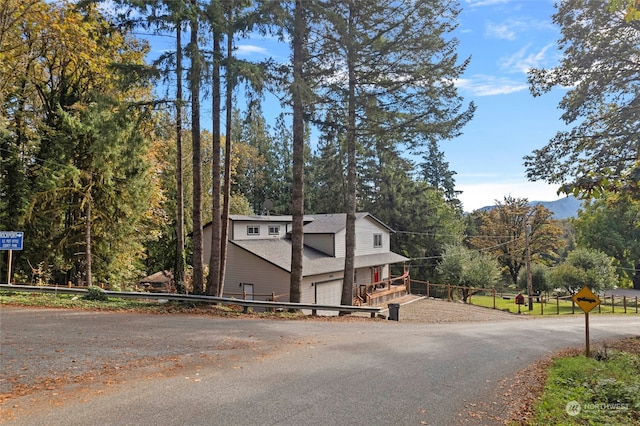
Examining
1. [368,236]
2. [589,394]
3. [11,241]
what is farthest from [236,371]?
[368,236]

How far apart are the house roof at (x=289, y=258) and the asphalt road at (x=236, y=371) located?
10.6 meters

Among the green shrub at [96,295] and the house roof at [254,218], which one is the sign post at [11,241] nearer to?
the green shrub at [96,295]

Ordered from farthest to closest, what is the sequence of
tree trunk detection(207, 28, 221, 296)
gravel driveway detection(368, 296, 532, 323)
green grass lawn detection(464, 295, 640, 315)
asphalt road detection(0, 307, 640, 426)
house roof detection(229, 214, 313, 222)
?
green grass lawn detection(464, 295, 640, 315), house roof detection(229, 214, 313, 222), gravel driveway detection(368, 296, 532, 323), tree trunk detection(207, 28, 221, 296), asphalt road detection(0, 307, 640, 426)

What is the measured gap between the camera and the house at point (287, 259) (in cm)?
2259

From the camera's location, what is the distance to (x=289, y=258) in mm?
23578

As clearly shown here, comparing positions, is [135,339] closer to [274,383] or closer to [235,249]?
[274,383]

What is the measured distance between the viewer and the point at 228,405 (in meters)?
5.55

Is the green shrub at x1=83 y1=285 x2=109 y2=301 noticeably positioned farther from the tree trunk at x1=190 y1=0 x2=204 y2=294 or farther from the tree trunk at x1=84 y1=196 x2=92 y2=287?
the tree trunk at x1=84 y1=196 x2=92 y2=287

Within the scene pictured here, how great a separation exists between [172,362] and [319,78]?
1249 cm

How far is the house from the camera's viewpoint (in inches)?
890

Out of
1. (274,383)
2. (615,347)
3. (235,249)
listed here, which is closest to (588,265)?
(615,347)

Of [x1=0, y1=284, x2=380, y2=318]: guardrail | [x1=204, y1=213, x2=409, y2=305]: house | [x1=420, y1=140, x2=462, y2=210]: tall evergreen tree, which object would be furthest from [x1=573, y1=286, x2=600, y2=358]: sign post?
[x1=420, y1=140, x2=462, y2=210]: tall evergreen tree

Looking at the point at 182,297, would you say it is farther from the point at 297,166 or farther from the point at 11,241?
the point at 297,166

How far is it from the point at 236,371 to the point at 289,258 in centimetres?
1647
